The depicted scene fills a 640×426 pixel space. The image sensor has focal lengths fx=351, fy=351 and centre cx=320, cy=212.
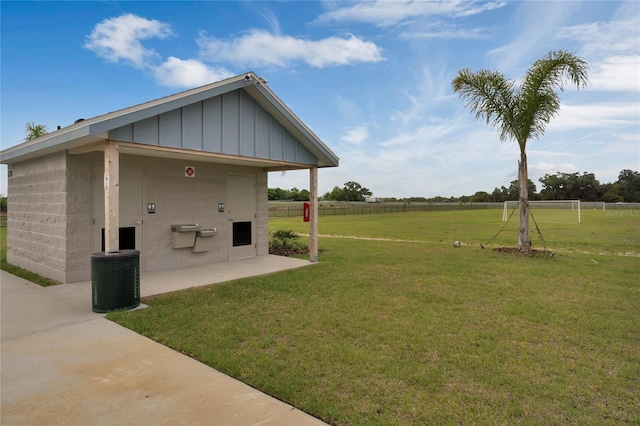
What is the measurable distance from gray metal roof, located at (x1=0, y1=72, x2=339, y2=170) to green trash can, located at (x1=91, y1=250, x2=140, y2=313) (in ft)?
5.66

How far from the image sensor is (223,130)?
6660 mm

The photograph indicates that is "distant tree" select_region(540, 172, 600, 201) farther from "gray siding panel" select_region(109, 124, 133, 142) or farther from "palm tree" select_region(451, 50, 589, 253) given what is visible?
"gray siding panel" select_region(109, 124, 133, 142)

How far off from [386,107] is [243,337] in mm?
16495

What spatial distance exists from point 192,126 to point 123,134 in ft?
3.96

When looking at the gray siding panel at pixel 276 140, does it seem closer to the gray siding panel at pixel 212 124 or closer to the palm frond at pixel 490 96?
the gray siding panel at pixel 212 124

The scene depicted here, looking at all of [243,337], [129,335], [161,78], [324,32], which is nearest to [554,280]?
[243,337]

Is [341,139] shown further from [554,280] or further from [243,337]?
[243,337]

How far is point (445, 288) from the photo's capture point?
6.47 meters

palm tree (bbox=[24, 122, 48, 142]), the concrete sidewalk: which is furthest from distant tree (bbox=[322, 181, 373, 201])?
the concrete sidewalk

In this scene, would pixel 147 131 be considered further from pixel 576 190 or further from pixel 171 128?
pixel 576 190

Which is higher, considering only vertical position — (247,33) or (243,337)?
(247,33)

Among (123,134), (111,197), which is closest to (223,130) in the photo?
(123,134)

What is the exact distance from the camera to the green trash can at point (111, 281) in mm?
4855

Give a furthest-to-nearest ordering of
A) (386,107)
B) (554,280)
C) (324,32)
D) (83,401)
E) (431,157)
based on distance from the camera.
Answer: (431,157)
(386,107)
(324,32)
(554,280)
(83,401)
